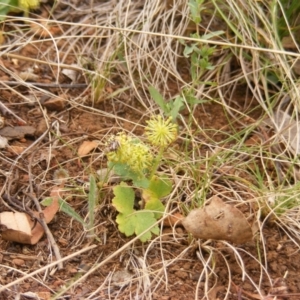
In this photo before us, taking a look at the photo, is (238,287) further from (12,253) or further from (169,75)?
(169,75)

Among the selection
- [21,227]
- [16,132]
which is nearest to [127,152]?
[21,227]

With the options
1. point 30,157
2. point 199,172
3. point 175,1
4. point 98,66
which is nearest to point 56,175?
point 30,157

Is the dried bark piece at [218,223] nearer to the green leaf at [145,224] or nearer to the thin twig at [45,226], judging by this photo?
the green leaf at [145,224]

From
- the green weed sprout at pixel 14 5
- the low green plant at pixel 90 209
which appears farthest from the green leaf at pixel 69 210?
the green weed sprout at pixel 14 5

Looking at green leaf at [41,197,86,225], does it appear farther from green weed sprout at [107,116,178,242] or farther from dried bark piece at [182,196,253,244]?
dried bark piece at [182,196,253,244]

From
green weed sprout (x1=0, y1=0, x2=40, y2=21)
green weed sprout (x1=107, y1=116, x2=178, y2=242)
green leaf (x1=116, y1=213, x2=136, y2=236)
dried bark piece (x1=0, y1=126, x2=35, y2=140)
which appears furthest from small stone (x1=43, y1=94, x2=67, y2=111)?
green leaf (x1=116, y1=213, x2=136, y2=236)

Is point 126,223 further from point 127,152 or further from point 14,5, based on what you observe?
point 14,5
